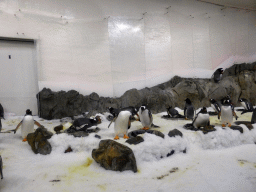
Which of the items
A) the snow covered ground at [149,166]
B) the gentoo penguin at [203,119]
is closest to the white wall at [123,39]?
the snow covered ground at [149,166]

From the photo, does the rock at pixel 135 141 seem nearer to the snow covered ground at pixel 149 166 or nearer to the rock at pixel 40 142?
the snow covered ground at pixel 149 166

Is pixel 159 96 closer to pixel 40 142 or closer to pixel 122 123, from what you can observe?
pixel 122 123

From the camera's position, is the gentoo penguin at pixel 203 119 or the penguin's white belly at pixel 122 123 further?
the gentoo penguin at pixel 203 119

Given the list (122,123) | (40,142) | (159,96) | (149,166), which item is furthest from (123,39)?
(149,166)

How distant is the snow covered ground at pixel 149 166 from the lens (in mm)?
2176

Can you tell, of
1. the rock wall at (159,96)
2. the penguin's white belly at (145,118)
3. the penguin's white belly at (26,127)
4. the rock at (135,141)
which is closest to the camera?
the rock at (135,141)

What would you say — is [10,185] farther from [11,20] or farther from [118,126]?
[11,20]

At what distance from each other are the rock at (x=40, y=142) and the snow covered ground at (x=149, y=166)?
0.27 ft

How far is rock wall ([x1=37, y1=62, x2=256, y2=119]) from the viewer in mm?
5715

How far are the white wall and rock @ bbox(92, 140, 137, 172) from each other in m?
3.96

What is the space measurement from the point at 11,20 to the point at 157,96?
499 centimetres

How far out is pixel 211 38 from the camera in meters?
8.16

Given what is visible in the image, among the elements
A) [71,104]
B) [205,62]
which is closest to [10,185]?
[71,104]

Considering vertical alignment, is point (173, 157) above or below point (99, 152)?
below
